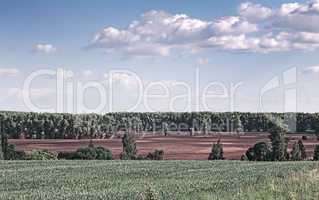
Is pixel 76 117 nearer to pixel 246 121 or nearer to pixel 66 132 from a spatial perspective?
pixel 66 132

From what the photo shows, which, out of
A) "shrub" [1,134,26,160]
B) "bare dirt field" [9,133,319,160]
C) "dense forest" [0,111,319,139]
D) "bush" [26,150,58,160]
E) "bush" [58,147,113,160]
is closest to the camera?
"bush" [26,150,58,160]

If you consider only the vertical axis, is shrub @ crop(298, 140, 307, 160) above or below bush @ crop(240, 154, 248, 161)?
above

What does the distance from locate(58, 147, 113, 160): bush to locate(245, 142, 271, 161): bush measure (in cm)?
1860

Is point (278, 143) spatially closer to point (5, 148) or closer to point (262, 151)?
point (262, 151)

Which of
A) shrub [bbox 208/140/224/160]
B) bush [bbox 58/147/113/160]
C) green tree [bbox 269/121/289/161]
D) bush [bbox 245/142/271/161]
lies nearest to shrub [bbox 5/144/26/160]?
bush [bbox 58/147/113/160]

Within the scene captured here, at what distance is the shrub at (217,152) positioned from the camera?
8426 centimetres

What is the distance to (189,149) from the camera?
91688mm

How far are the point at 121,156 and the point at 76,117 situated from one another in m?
53.7

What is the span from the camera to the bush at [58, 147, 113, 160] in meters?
79.7

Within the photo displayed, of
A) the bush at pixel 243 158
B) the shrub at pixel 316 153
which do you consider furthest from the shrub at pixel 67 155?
the shrub at pixel 316 153

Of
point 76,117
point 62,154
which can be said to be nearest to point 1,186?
point 62,154

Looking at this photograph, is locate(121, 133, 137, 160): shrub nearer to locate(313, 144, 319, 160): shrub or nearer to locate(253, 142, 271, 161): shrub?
locate(253, 142, 271, 161): shrub

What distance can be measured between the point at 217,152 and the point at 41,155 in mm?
25228

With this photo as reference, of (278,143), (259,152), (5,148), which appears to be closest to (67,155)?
(5,148)
